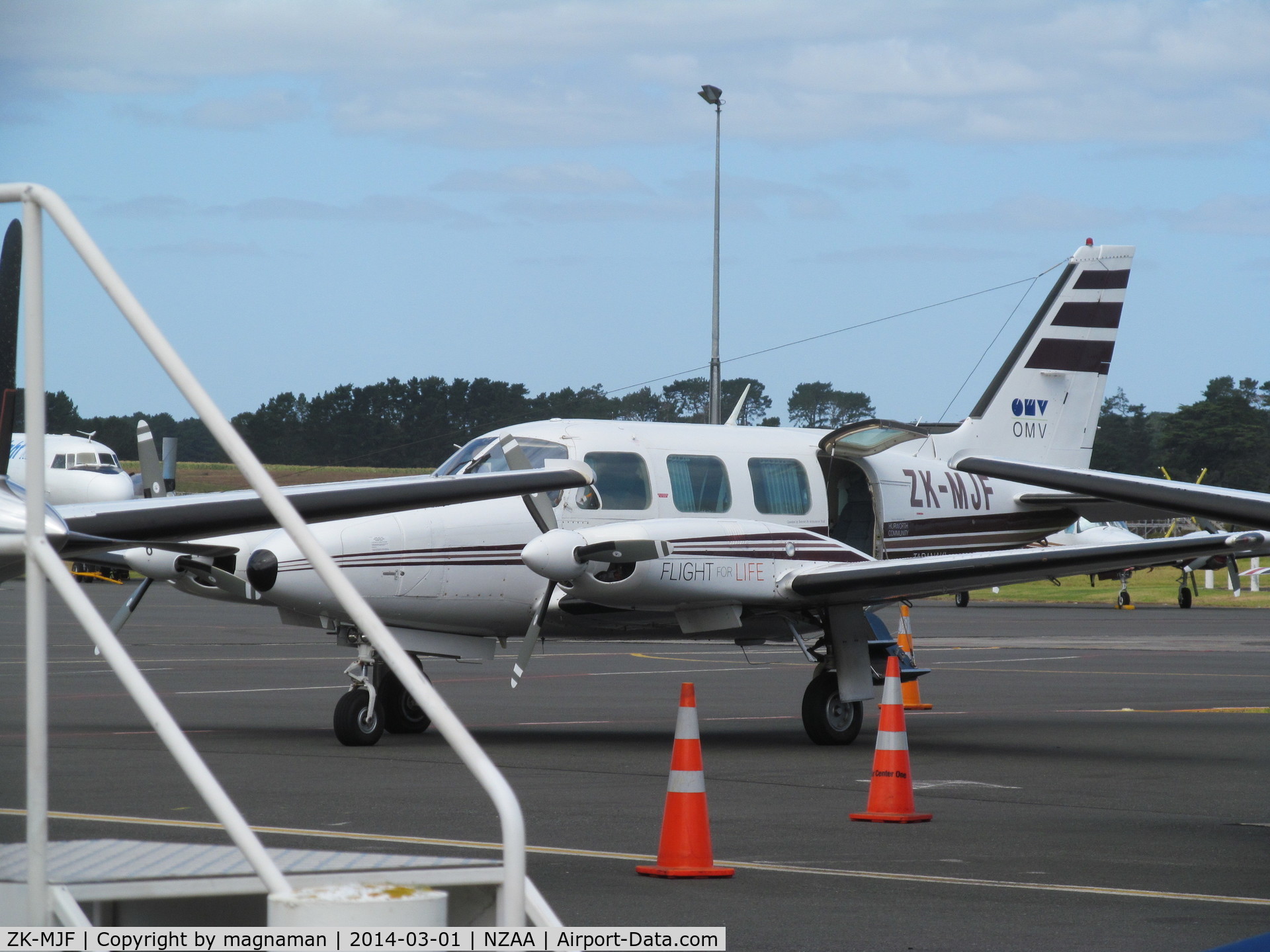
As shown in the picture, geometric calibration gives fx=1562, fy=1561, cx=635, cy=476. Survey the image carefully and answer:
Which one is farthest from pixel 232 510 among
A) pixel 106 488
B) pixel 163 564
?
pixel 106 488

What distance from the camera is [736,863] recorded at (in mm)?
7578

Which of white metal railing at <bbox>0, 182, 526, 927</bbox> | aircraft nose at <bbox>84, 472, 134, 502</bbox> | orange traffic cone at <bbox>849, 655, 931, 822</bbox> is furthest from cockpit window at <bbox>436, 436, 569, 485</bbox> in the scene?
aircraft nose at <bbox>84, 472, 134, 502</bbox>

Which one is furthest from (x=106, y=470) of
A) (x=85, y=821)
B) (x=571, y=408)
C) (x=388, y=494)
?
(x=388, y=494)

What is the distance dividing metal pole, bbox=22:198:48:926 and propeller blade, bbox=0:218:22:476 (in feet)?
1.29

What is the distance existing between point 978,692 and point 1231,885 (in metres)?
11.6

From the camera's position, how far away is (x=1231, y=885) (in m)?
7.11

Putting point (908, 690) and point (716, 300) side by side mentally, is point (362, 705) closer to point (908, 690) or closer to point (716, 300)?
point (908, 690)

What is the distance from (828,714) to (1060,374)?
→ 19.0 feet

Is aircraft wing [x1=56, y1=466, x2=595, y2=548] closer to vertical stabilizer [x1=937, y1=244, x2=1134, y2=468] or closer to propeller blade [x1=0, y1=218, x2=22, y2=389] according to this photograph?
propeller blade [x1=0, y1=218, x2=22, y2=389]

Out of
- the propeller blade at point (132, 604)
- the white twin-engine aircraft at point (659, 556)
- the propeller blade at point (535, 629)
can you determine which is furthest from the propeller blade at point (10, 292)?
the propeller blade at point (535, 629)

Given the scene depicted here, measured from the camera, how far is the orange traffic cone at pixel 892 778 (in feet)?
29.2

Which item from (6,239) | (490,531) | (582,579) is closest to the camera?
(6,239)

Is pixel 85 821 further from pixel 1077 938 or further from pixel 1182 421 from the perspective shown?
pixel 1182 421

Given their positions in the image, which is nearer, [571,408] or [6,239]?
[6,239]
